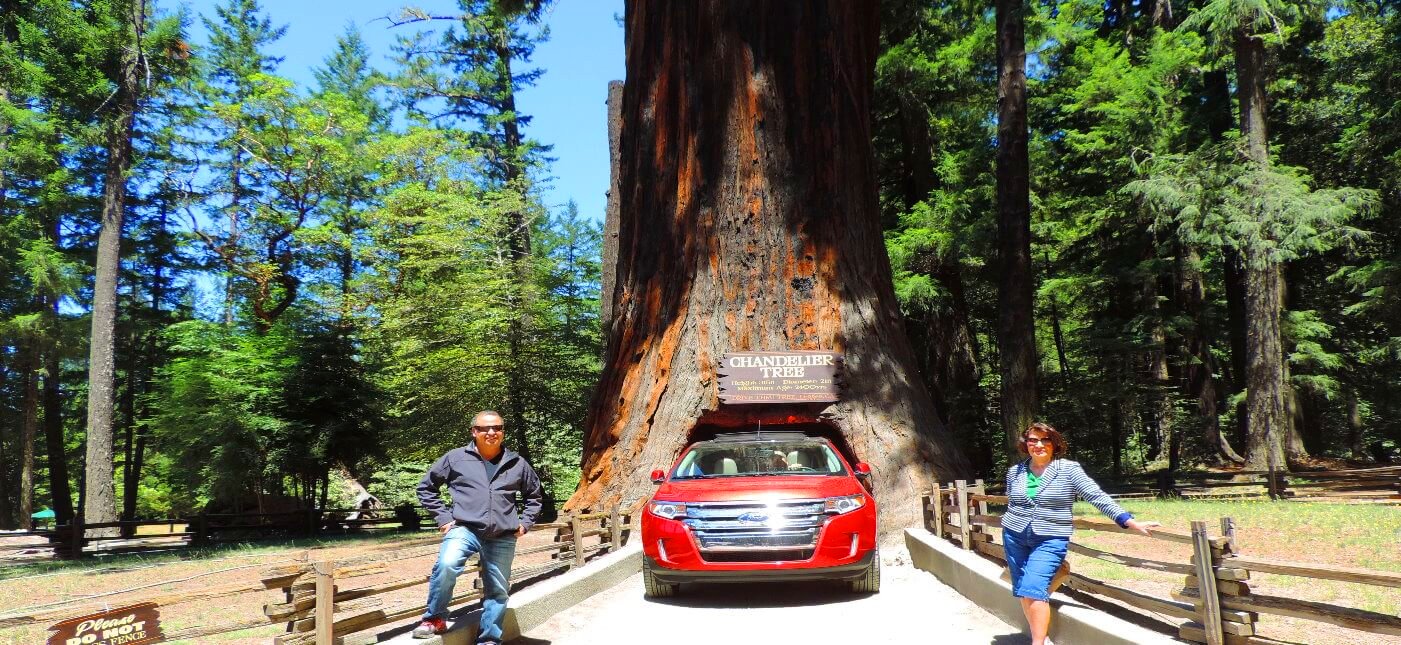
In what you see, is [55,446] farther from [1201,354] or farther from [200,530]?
[1201,354]

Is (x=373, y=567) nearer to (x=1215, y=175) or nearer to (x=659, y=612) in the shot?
(x=659, y=612)

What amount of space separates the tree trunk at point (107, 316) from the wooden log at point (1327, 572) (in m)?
24.7

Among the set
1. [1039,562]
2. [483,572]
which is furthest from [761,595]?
[1039,562]

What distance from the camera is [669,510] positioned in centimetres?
748

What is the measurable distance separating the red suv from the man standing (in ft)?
6.33

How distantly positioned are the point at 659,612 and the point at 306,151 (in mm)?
27437

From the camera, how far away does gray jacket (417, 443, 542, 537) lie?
5500mm

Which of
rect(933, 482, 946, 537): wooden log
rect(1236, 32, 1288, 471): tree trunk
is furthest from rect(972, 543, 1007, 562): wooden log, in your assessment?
rect(1236, 32, 1288, 471): tree trunk

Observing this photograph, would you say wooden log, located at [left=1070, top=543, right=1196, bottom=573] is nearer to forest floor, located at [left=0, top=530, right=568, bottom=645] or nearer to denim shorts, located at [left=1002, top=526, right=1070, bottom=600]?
denim shorts, located at [left=1002, top=526, right=1070, bottom=600]

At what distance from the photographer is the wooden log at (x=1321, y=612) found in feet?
12.3

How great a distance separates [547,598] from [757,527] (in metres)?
1.81

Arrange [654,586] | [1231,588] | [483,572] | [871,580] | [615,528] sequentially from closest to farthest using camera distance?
[1231,588]
[483,572]
[871,580]
[654,586]
[615,528]

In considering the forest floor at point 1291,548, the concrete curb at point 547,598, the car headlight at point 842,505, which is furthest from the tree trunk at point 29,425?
the forest floor at point 1291,548

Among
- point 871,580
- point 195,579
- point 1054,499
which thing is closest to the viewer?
point 1054,499
